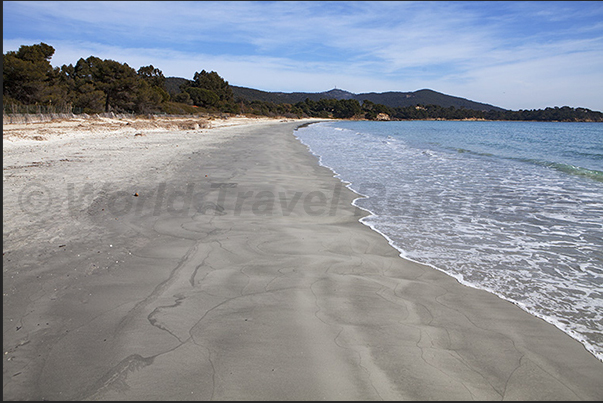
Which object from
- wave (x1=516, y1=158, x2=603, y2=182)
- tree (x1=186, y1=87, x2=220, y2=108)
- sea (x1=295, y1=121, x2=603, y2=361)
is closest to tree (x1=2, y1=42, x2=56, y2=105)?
sea (x1=295, y1=121, x2=603, y2=361)

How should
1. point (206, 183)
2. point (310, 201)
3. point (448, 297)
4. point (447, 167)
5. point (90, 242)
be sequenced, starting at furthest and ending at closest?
point (447, 167), point (206, 183), point (310, 201), point (90, 242), point (448, 297)

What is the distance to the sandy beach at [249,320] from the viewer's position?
2045 mm

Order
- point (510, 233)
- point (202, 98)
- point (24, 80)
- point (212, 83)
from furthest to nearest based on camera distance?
point (212, 83) < point (202, 98) < point (24, 80) < point (510, 233)

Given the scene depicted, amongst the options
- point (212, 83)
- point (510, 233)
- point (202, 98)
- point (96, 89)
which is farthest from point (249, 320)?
point (212, 83)

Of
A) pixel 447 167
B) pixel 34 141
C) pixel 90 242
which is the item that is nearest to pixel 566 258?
pixel 90 242

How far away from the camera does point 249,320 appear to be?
8.73 ft

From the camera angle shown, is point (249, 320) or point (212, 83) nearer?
point (249, 320)

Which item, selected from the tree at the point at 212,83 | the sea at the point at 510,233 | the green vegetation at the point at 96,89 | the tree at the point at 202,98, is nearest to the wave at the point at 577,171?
the sea at the point at 510,233

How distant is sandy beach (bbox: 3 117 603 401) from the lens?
204cm

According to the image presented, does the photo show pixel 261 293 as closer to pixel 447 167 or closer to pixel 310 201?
pixel 310 201

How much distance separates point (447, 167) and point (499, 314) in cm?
1053

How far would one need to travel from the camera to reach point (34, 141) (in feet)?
50.3

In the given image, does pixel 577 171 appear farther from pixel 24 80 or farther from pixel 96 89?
pixel 96 89

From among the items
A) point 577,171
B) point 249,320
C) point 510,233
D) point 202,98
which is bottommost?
point 577,171
